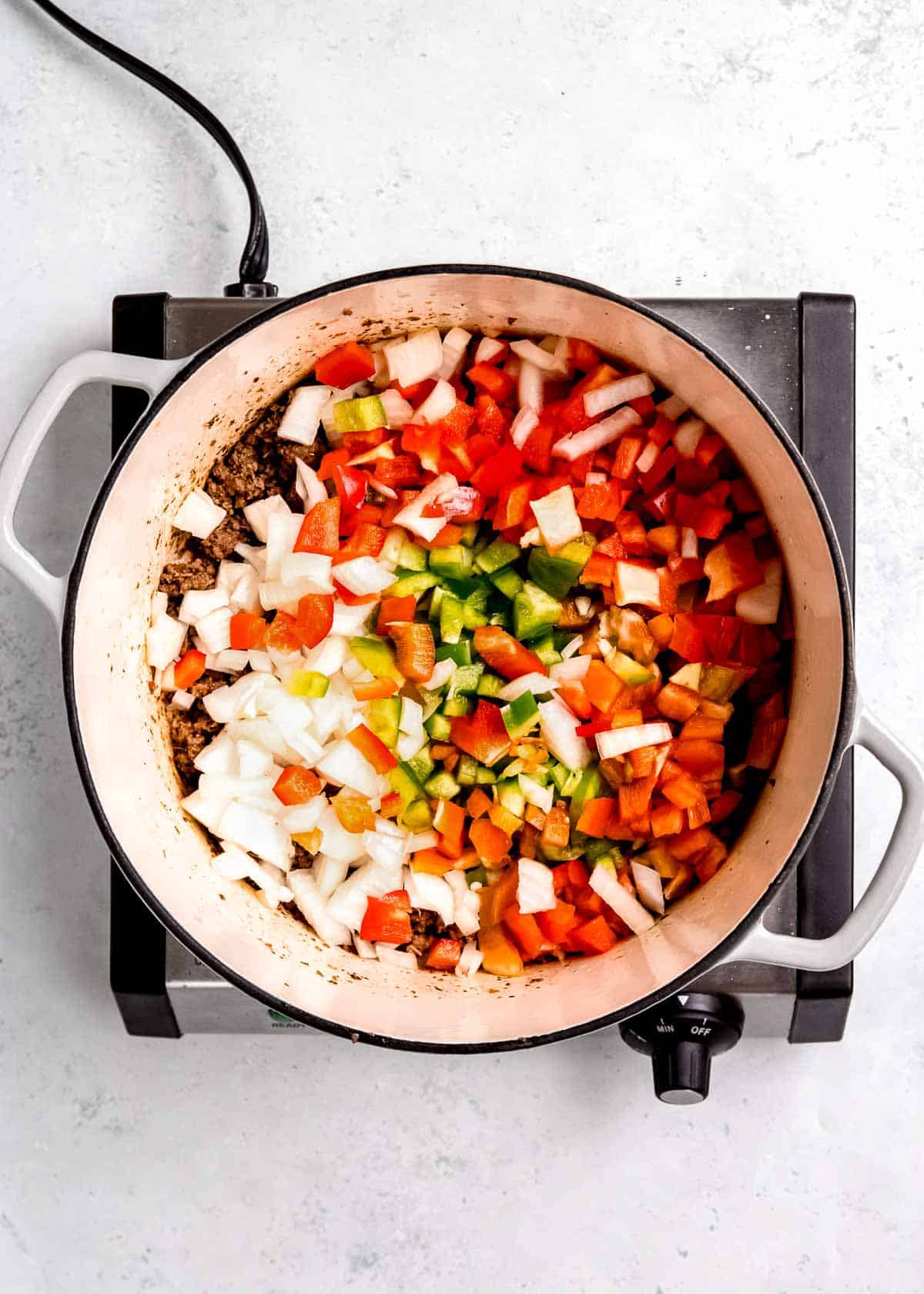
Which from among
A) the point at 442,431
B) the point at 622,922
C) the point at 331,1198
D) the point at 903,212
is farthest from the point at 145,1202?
the point at 903,212

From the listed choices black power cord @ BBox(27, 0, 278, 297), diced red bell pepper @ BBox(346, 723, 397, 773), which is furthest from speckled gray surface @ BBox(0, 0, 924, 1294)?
diced red bell pepper @ BBox(346, 723, 397, 773)

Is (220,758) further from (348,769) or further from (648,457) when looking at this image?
(648,457)

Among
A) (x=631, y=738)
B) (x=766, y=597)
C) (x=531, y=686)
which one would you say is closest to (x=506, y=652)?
(x=531, y=686)

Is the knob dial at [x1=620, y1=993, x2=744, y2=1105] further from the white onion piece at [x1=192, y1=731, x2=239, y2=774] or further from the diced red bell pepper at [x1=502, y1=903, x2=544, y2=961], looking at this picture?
the white onion piece at [x1=192, y1=731, x2=239, y2=774]

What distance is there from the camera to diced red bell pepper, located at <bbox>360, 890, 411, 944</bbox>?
1038 millimetres

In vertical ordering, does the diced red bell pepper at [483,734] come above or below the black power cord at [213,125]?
below

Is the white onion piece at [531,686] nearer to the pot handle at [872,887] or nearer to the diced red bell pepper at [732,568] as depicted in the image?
the diced red bell pepper at [732,568]

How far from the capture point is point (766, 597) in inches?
39.9

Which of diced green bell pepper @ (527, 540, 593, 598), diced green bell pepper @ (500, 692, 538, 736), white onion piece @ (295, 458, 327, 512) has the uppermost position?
white onion piece @ (295, 458, 327, 512)

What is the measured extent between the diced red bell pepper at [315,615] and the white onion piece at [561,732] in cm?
21

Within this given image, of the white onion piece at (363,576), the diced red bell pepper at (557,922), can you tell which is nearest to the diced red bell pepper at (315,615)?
the white onion piece at (363,576)

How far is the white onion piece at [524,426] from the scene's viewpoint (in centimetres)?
103

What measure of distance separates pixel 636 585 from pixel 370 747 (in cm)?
29

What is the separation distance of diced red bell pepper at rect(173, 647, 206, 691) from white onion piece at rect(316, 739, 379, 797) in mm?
143
